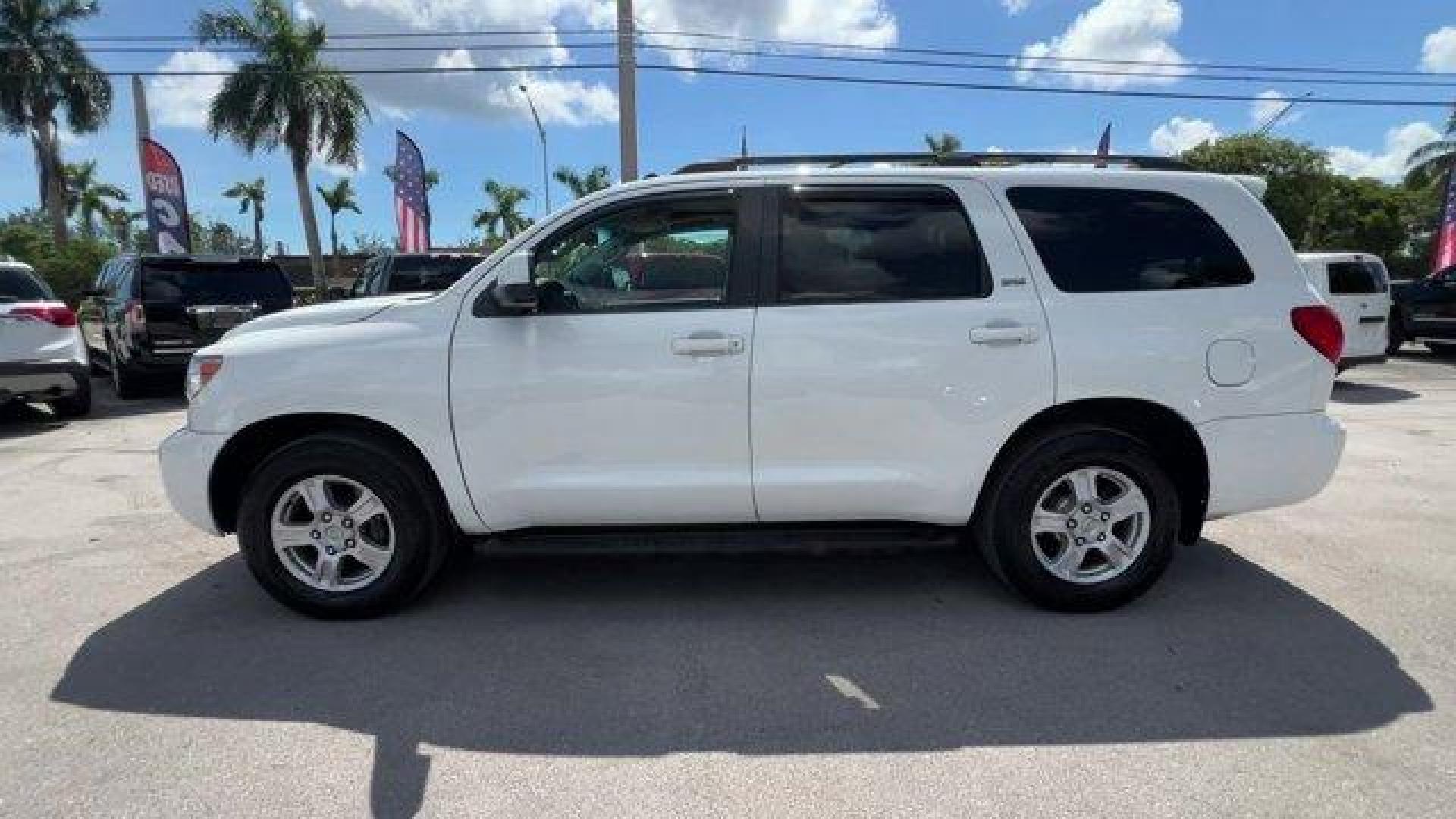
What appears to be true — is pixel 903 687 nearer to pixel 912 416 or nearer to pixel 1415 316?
pixel 912 416

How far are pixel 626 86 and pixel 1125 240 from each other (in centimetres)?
1214

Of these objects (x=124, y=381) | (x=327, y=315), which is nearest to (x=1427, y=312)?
(x=327, y=315)

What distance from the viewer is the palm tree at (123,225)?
211 feet

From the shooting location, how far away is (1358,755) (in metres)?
2.99

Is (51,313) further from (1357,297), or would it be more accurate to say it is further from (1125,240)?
(1357,297)

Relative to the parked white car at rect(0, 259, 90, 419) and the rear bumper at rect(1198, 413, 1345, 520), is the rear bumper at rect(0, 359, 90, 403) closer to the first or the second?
Result: the parked white car at rect(0, 259, 90, 419)

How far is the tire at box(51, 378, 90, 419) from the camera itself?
32.3 feet

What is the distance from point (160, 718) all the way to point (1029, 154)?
13.8 ft

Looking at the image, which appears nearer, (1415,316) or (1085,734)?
(1085,734)

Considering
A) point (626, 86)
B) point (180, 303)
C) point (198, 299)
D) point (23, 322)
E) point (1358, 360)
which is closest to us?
point (23, 322)

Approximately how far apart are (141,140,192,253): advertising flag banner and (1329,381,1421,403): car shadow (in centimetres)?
2331

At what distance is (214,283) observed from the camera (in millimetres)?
11266

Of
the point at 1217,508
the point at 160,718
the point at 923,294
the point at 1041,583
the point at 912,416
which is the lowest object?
the point at 160,718

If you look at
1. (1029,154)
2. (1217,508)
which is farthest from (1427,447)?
(1029,154)
